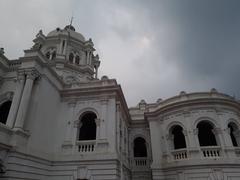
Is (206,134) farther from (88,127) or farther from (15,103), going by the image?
(15,103)

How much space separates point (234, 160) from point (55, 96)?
51.8ft

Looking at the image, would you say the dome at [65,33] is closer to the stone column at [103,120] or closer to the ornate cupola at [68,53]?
the ornate cupola at [68,53]

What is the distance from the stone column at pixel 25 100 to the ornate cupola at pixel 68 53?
32.2 feet

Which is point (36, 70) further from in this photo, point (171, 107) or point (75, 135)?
point (171, 107)

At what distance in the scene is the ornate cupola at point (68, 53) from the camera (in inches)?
936

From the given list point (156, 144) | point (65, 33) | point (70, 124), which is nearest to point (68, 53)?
point (65, 33)

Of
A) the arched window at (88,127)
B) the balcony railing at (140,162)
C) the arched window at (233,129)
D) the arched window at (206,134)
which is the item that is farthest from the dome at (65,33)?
the arched window at (233,129)

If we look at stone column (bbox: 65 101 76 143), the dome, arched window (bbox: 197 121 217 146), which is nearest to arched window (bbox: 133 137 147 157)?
arched window (bbox: 197 121 217 146)

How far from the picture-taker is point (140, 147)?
2156 centimetres

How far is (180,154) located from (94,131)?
788 centimetres

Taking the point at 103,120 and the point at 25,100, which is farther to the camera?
the point at 103,120

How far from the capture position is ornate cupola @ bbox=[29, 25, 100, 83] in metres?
23.8

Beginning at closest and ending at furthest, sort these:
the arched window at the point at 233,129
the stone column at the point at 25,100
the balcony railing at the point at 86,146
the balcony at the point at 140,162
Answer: the stone column at the point at 25,100, the balcony railing at the point at 86,146, the arched window at the point at 233,129, the balcony at the point at 140,162

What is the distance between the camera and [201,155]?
15.4 meters
